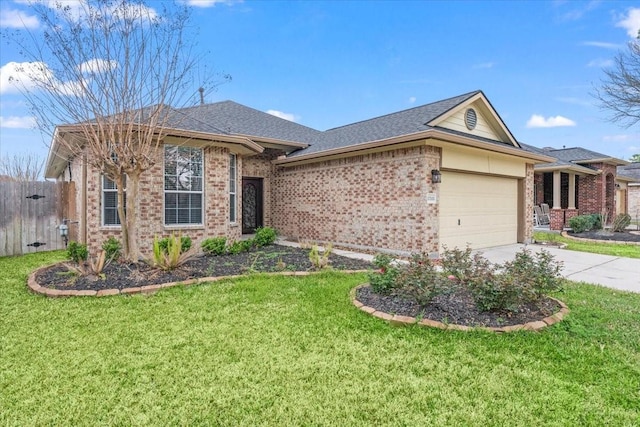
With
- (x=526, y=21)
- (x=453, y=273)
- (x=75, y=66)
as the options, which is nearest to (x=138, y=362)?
(x=453, y=273)

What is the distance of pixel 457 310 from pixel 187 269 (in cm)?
487

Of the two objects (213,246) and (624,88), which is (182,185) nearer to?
(213,246)

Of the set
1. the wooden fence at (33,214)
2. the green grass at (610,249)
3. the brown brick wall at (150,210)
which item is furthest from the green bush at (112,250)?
the green grass at (610,249)

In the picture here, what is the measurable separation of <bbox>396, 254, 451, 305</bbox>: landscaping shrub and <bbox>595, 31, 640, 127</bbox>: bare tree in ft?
55.5

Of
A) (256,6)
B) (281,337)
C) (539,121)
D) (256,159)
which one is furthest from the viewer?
(539,121)

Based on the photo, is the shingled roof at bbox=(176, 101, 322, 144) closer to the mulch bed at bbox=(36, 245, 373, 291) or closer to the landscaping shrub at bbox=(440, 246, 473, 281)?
the mulch bed at bbox=(36, 245, 373, 291)

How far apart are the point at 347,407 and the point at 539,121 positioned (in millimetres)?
56894

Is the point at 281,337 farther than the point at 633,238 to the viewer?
No

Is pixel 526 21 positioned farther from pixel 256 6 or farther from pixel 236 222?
pixel 236 222

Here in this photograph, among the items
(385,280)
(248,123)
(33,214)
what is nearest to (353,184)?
(248,123)

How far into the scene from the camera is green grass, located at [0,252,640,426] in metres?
2.57

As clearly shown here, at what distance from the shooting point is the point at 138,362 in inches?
131

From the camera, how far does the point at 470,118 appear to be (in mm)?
10781

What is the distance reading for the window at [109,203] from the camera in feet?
28.0
